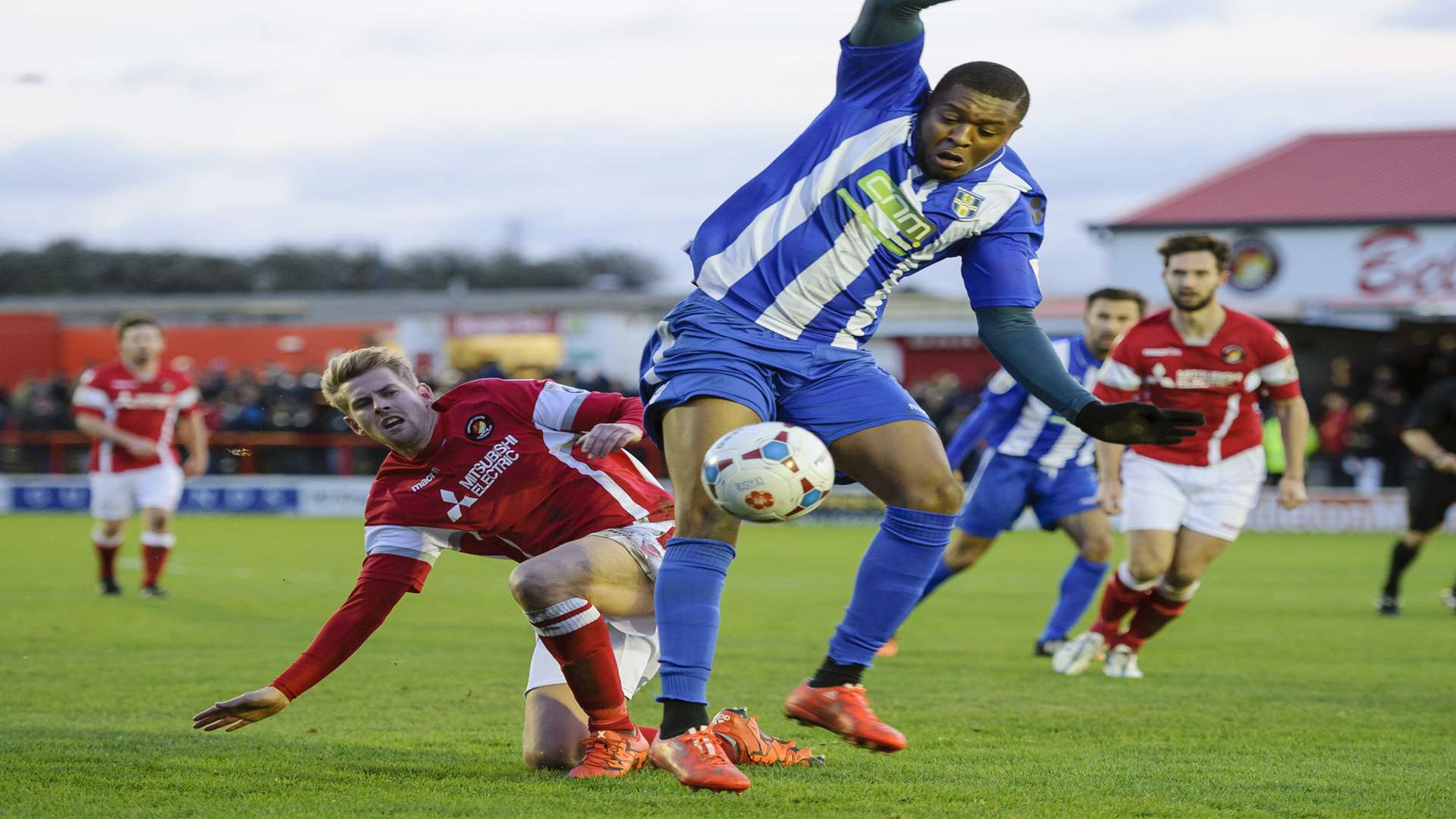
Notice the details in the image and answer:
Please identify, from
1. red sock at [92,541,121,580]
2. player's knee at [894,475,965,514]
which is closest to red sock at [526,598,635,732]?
player's knee at [894,475,965,514]

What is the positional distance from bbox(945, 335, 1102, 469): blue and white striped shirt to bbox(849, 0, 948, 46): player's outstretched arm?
541 centimetres

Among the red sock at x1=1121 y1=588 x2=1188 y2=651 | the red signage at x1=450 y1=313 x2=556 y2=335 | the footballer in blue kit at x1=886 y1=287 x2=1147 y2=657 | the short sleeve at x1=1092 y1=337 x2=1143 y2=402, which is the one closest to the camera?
the short sleeve at x1=1092 y1=337 x2=1143 y2=402

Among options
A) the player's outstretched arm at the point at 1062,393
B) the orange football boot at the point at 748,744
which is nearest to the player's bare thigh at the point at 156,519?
the orange football boot at the point at 748,744

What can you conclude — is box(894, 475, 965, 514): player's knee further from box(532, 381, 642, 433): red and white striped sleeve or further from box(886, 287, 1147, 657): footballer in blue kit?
box(886, 287, 1147, 657): footballer in blue kit

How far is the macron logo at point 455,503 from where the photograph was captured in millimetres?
5438

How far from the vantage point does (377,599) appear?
529cm

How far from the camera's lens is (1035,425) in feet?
32.8

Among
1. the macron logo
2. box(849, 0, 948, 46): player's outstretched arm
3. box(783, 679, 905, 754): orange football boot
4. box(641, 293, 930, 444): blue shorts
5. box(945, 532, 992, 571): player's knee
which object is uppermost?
box(849, 0, 948, 46): player's outstretched arm

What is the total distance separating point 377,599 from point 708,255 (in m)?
1.62

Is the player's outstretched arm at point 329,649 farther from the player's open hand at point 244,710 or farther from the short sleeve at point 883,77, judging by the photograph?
the short sleeve at point 883,77

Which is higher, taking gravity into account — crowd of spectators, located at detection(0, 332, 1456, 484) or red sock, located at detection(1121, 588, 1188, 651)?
red sock, located at detection(1121, 588, 1188, 651)

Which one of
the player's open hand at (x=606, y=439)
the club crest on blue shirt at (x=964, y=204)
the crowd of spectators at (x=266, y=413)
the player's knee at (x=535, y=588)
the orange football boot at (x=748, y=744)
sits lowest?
the crowd of spectators at (x=266, y=413)

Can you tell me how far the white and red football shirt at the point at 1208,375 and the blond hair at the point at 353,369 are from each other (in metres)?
4.33

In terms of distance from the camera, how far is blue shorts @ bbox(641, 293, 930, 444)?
4.75 meters
